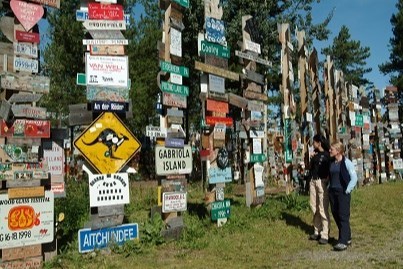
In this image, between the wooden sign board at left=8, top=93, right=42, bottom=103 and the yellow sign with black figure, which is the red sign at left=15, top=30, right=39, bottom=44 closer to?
the wooden sign board at left=8, top=93, right=42, bottom=103

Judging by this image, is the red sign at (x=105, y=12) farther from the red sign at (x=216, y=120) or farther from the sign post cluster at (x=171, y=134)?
the red sign at (x=216, y=120)

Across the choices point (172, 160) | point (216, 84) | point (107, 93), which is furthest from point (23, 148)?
point (216, 84)

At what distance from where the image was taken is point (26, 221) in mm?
7172

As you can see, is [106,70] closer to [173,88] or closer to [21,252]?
[173,88]

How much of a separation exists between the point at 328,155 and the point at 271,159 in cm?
1302

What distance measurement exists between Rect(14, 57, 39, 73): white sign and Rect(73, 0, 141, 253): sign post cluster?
2.37 feet

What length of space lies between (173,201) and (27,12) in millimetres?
4264

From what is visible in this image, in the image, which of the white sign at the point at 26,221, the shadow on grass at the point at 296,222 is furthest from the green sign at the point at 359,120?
the white sign at the point at 26,221

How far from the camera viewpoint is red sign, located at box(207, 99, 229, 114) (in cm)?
1038

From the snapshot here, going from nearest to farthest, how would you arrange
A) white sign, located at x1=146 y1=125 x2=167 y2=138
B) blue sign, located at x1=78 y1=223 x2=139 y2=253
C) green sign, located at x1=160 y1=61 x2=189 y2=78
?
blue sign, located at x1=78 y1=223 x2=139 y2=253 → white sign, located at x1=146 y1=125 x2=167 y2=138 → green sign, located at x1=160 y1=61 x2=189 y2=78

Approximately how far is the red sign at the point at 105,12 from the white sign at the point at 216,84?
2.82 metres

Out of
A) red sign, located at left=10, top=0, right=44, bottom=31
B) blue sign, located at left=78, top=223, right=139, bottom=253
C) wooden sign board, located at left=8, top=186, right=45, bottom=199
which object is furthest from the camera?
blue sign, located at left=78, top=223, right=139, bottom=253

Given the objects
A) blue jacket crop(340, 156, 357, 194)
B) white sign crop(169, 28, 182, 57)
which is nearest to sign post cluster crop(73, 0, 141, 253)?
white sign crop(169, 28, 182, 57)

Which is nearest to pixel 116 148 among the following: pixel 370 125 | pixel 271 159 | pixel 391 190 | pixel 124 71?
pixel 124 71
